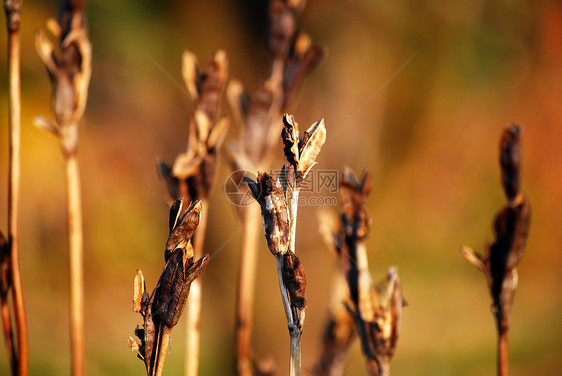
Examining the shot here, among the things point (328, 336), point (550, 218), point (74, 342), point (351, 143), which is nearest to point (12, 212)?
point (74, 342)

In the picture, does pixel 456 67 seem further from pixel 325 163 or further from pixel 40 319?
pixel 40 319

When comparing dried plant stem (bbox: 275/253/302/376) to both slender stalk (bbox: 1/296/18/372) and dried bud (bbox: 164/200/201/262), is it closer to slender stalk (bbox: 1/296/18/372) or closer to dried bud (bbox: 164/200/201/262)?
dried bud (bbox: 164/200/201/262)

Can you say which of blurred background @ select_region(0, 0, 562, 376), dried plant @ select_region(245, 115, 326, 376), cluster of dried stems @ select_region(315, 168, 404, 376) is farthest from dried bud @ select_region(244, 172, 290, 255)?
blurred background @ select_region(0, 0, 562, 376)

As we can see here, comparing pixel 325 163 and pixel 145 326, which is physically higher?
pixel 325 163

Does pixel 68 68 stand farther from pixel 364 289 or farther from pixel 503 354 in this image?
pixel 503 354

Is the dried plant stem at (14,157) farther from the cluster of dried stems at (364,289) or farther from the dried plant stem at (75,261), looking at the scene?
the cluster of dried stems at (364,289)
